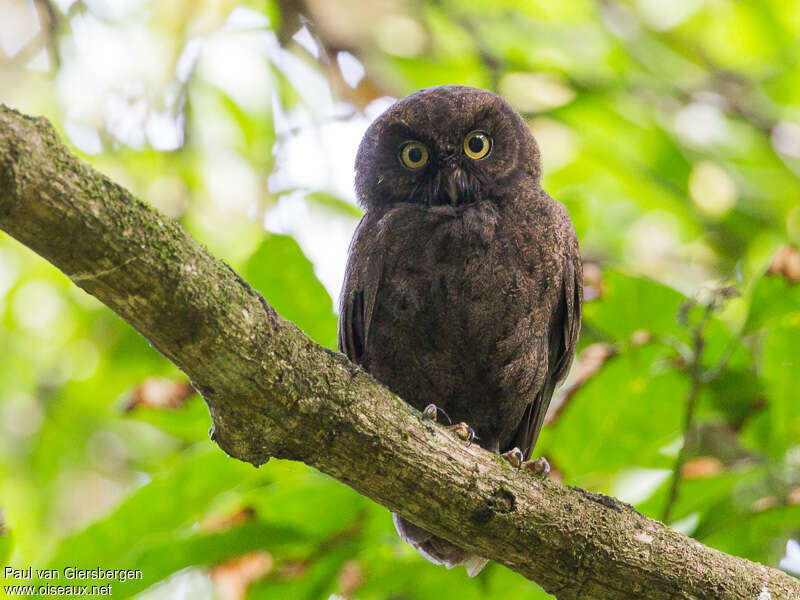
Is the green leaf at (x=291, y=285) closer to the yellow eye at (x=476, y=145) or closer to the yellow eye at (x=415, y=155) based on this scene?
the yellow eye at (x=415, y=155)

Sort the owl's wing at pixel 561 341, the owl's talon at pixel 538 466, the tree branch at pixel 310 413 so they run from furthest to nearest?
the owl's wing at pixel 561 341 → the owl's talon at pixel 538 466 → the tree branch at pixel 310 413

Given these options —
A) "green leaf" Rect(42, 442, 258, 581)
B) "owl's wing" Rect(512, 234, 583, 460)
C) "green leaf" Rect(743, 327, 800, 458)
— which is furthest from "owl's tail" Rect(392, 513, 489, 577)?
"green leaf" Rect(743, 327, 800, 458)

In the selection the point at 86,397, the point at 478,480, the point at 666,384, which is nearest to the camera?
the point at 478,480

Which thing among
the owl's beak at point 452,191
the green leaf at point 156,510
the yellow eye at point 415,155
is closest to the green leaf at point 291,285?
the green leaf at point 156,510

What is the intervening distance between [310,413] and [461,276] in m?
1.39

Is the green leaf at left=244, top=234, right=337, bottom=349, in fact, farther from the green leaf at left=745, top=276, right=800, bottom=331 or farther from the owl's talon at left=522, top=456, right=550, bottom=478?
the green leaf at left=745, top=276, right=800, bottom=331

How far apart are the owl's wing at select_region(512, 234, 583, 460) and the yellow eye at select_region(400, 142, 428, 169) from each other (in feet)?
2.68

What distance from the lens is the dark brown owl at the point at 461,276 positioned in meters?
3.96

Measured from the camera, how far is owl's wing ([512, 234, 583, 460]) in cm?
422

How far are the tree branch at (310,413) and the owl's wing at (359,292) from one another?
3.66 ft

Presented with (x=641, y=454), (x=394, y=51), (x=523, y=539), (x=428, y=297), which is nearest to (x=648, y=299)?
(x=641, y=454)

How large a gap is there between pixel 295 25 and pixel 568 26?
7.13 ft

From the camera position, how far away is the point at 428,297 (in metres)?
3.95

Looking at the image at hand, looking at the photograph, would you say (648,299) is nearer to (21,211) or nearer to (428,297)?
(428,297)
